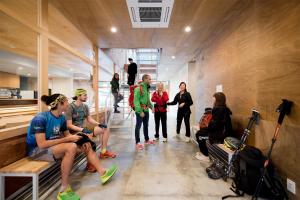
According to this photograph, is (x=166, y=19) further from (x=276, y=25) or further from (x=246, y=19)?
(x=276, y=25)

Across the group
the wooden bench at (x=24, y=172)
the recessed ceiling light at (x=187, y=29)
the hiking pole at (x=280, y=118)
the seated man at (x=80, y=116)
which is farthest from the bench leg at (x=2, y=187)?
the recessed ceiling light at (x=187, y=29)

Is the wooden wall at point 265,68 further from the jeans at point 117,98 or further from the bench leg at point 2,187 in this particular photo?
the jeans at point 117,98

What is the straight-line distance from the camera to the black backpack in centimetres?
184

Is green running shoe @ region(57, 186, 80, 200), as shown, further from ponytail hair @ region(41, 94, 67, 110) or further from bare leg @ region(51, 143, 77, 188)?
ponytail hair @ region(41, 94, 67, 110)

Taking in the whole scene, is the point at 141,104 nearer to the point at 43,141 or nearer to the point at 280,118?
the point at 43,141

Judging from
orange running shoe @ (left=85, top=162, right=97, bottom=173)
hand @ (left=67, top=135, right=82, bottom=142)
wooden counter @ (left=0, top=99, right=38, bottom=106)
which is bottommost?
orange running shoe @ (left=85, top=162, right=97, bottom=173)

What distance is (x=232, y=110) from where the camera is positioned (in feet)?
10.2

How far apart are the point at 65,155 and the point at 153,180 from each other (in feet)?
3.69

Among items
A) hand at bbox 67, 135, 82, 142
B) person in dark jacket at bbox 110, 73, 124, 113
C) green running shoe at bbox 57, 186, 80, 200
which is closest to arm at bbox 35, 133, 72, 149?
hand at bbox 67, 135, 82, 142

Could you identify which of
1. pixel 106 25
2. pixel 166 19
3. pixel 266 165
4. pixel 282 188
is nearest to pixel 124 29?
pixel 106 25

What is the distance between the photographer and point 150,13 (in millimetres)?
2904

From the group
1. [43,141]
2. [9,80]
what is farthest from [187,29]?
[9,80]

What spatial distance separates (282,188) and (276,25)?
1.73 meters

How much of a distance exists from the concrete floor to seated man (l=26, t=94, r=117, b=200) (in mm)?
187
